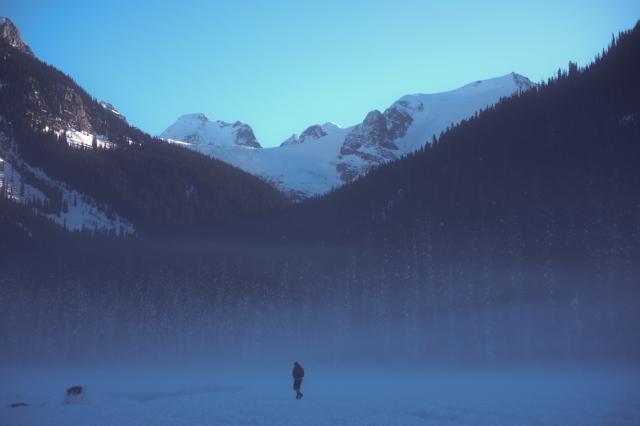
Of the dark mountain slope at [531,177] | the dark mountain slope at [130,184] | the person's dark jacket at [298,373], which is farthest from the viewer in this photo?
the dark mountain slope at [130,184]

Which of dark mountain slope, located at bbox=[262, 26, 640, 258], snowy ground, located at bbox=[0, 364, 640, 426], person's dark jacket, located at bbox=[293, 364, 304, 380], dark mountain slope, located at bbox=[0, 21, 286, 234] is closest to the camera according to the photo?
snowy ground, located at bbox=[0, 364, 640, 426]

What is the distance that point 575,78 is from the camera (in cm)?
8944

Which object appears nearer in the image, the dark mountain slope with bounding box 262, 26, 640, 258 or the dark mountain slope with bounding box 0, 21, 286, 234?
the dark mountain slope with bounding box 262, 26, 640, 258

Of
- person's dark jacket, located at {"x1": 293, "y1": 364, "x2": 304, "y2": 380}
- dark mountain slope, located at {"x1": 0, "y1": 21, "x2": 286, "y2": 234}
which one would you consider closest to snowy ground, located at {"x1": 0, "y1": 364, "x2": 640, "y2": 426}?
person's dark jacket, located at {"x1": 293, "y1": 364, "x2": 304, "y2": 380}

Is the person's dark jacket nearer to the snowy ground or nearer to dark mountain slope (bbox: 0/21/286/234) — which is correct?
the snowy ground

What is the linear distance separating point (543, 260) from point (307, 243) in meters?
50.8

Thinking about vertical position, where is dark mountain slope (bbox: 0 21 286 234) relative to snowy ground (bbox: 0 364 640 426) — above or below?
above

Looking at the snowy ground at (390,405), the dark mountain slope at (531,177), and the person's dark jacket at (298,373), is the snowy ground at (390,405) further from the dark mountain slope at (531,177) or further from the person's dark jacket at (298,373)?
the dark mountain slope at (531,177)

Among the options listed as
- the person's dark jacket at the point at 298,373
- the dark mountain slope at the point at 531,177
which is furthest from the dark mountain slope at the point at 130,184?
the person's dark jacket at the point at 298,373

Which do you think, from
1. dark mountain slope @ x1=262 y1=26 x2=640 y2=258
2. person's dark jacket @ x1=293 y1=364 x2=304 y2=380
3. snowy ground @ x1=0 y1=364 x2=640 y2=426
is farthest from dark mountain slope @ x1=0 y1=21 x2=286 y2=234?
person's dark jacket @ x1=293 y1=364 x2=304 y2=380

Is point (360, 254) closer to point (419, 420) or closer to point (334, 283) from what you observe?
point (334, 283)

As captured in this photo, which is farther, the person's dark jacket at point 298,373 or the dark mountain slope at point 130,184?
the dark mountain slope at point 130,184

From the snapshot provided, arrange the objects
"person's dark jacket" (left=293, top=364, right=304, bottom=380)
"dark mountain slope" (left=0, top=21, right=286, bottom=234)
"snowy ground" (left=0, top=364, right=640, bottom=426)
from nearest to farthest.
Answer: "snowy ground" (left=0, top=364, right=640, bottom=426)
"person's dark jacket" (left=293, top=364, right=304, bottom=380)
"dark mountain slope" (left=0, top=21, right=286, bottom=234)

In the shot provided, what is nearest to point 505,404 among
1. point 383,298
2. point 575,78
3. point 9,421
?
point 9,421
